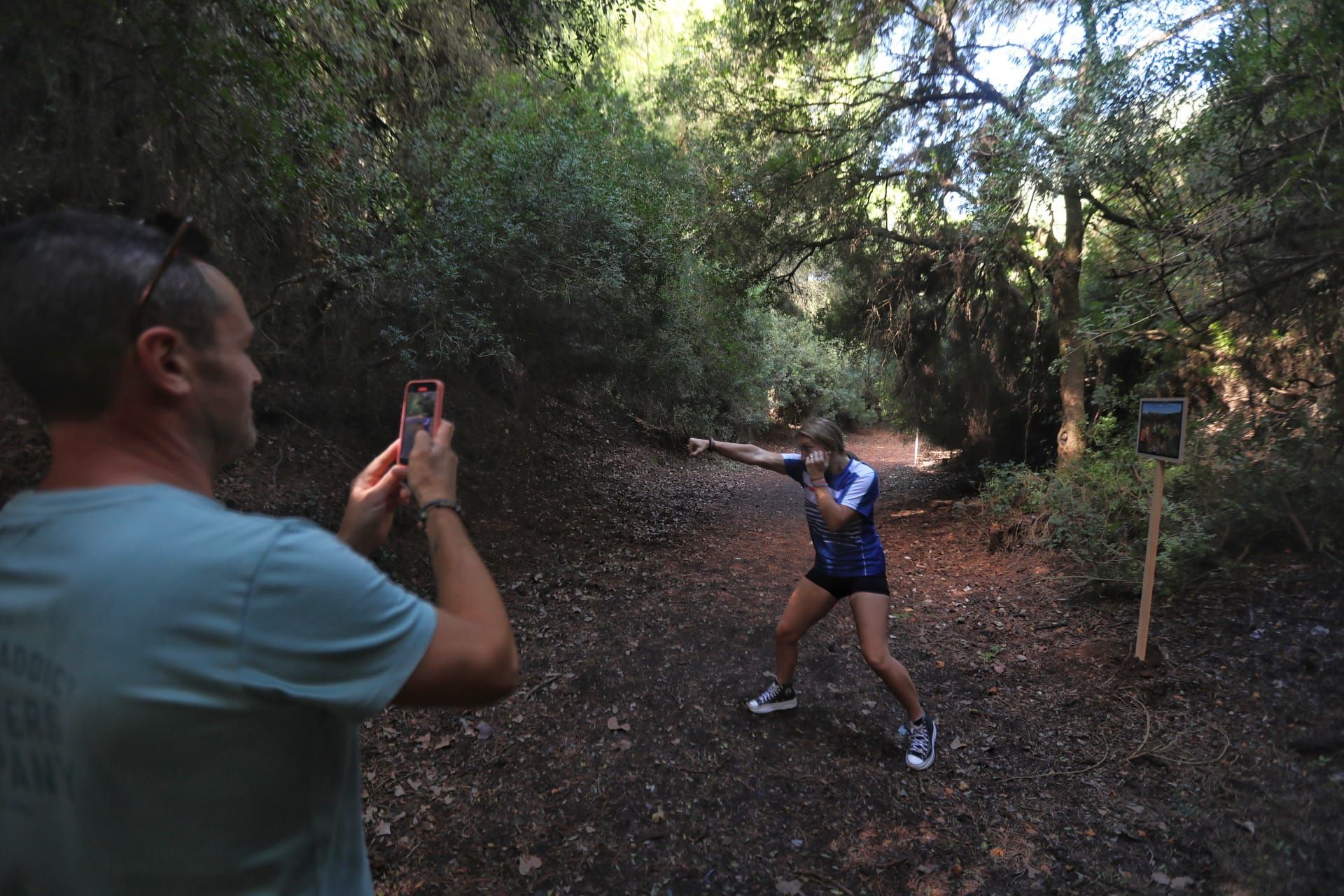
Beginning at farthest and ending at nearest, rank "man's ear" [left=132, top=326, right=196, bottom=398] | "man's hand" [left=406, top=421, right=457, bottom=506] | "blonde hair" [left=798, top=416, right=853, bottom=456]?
"blonde hair" [left=798, top=416, right=853, bottom=456] < "man's hand" [left=406, top=421, right=457, bottom=506] < "man's ear" [left=132, top=326, right=196, bottom=398]

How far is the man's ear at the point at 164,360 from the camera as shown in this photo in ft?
3.16

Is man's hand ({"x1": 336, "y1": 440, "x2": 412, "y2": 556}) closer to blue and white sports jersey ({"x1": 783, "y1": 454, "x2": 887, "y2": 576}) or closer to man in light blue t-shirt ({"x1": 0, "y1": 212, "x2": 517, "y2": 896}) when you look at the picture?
man in light blue t-shirt ({"x1": 0, "y1": 212, "x2": 517, "y2": 896})

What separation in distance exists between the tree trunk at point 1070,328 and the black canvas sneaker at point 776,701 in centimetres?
785

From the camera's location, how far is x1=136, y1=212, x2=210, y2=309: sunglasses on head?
97cm

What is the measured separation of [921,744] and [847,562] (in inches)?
49.2

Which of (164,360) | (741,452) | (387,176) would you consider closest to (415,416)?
(164,360)

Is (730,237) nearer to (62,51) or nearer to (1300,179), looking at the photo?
(1300,179)

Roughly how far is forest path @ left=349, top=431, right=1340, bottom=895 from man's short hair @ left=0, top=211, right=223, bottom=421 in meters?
3.35

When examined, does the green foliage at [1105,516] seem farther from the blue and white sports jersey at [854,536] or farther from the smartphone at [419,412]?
the smartphone at [419,412]

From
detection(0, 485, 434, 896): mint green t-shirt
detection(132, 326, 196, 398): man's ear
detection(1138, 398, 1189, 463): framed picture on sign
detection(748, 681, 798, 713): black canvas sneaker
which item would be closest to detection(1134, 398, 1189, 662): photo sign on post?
detection(1138, 398, 1189, 463): framed picture on sign

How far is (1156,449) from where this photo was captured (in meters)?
5.32

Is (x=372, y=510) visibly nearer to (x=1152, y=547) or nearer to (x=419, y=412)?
(x=419, y=412)

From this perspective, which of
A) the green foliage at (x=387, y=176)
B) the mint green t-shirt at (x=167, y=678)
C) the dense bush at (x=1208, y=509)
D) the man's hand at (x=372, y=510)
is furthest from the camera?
the dense bush at (x=1208, y=509)

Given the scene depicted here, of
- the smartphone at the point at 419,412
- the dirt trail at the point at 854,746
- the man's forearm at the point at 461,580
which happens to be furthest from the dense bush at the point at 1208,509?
the man's forearm at the point at 461,580
